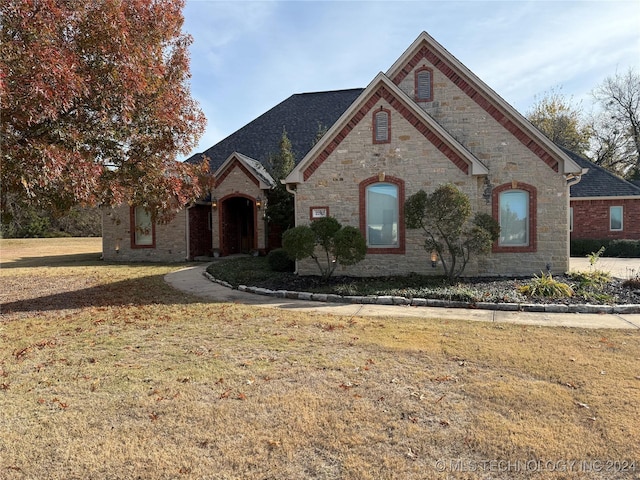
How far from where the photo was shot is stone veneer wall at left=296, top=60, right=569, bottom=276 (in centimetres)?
1224

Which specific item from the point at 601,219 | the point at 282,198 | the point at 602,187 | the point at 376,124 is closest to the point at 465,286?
the point at 376,124

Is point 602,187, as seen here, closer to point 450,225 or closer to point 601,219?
point 601,219

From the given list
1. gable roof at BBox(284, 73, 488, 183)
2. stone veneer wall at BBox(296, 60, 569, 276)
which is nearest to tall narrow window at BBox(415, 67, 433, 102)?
stone veneer wall at BBox(296, 60, 569, 276)

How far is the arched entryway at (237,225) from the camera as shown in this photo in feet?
68.1

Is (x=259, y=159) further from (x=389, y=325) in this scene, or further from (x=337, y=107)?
(x=389, y=325)

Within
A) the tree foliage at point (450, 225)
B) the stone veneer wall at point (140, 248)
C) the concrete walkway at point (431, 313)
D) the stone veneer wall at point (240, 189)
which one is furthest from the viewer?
the stone veneer wall at point (140, 248)

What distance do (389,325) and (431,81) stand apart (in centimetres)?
983

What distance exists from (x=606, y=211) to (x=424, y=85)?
1648cm

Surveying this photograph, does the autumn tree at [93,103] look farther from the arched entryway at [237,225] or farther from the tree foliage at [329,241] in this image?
the arched entryway at [237,225]

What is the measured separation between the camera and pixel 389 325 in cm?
763

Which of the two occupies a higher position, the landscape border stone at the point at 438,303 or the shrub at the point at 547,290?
the shrub at the point at 547,290

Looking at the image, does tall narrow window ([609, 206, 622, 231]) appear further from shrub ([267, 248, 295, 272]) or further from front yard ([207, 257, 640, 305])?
shrub ([267, 248, 295, 272])

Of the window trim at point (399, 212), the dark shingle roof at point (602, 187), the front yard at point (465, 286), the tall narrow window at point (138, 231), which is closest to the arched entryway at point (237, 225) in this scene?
the tall narrow window at point (138, 231)

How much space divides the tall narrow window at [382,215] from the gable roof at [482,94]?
4275mm
